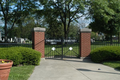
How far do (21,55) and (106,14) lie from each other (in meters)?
20.1

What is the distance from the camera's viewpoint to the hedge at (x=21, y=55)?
7.96 metres

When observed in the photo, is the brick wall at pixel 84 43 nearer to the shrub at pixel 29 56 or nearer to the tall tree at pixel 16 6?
the shrub at pixel 29 56

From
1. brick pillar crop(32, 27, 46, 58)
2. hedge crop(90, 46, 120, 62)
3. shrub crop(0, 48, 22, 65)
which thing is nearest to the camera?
shrub crop(0, 48, 22, 65)

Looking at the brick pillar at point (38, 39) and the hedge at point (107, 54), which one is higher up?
the brick pillar at point (38, 39)

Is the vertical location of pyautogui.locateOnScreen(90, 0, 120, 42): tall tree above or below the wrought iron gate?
above

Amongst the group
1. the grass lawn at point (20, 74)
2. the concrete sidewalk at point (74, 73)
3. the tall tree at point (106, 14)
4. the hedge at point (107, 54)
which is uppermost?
the tall tree at point (106, 14)

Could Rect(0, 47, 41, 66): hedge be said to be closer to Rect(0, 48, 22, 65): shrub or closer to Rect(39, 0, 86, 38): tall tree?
Rect(0, 48, 22, 65): shrub

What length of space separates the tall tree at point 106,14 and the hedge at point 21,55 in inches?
637

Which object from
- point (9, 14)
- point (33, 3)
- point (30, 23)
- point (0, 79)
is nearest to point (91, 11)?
point (33, 3)

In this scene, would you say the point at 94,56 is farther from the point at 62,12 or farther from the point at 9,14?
the point at 9,14

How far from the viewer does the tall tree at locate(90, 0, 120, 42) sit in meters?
22.3

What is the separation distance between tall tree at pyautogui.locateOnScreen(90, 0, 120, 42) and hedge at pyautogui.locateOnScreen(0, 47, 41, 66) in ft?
53.1

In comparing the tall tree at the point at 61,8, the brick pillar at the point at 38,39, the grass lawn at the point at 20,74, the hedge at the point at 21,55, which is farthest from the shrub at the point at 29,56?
the tall tree at the point at 61,8

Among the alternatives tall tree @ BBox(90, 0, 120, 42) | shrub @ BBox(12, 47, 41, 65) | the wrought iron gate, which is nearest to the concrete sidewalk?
shrub @ BBox(12, 47, 41, 65)
